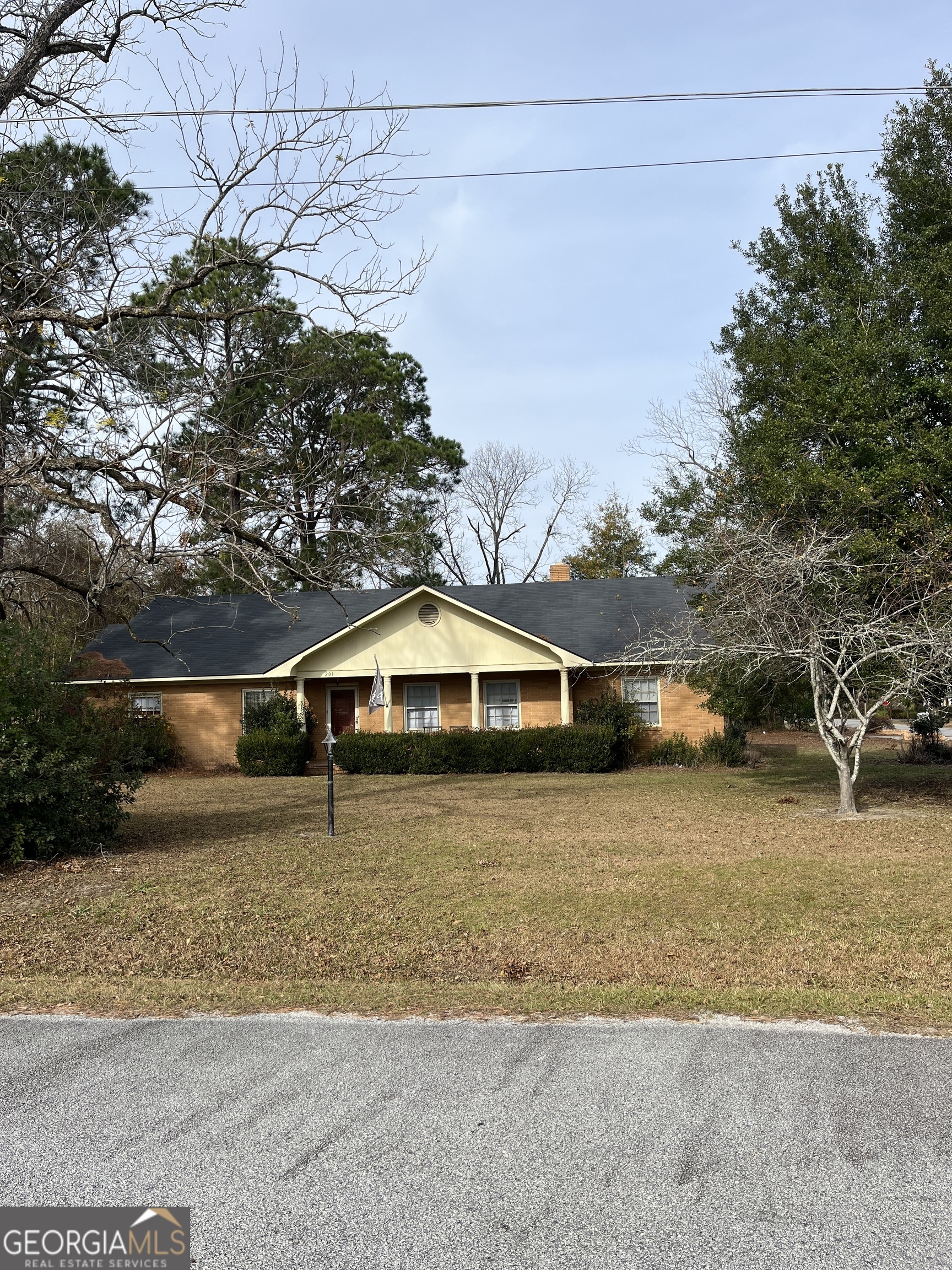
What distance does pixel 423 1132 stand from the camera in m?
4.18

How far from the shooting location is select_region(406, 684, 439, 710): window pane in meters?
27.2

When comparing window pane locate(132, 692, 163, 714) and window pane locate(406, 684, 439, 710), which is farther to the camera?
window pane locate(132, 692, 163, 714)

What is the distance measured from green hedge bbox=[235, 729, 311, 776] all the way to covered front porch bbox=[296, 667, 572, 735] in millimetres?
1427

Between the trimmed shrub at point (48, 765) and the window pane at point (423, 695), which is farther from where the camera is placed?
the window pane at point (423, 695)

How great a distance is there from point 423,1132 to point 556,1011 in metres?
1.93

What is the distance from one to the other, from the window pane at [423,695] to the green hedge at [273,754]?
3304 mm

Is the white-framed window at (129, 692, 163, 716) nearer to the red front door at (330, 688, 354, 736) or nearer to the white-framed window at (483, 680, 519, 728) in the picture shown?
the red front door at (330, 688, 354, 736)

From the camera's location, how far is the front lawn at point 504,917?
6.39m

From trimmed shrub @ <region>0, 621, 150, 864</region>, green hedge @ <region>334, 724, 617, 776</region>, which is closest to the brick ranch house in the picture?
green hedge @ <region>334, 724, 617, 776</region>

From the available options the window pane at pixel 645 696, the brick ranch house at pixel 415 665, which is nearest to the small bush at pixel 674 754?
the brick ranch house at pixel 415 665

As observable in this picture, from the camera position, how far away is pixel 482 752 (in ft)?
79.9

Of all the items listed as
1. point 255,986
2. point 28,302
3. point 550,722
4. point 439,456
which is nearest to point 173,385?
point 28,302

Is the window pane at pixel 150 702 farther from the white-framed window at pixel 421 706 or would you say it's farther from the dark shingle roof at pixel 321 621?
the white-framed window at pixel 421 706

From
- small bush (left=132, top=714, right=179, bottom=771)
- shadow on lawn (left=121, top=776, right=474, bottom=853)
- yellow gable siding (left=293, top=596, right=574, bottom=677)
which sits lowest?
shadow on lawn (left=121, top=776, right=474, bottom=853)
